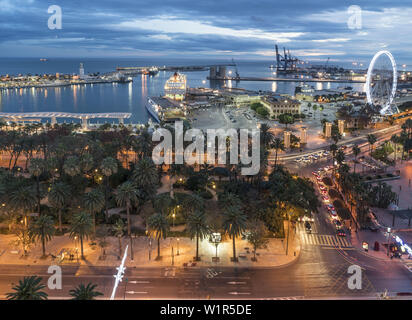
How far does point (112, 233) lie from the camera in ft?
107

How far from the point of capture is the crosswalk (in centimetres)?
3131

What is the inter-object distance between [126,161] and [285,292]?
33.2m

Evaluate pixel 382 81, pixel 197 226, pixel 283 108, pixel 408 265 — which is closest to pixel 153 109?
pixel 283 108

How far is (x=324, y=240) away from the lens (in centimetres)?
3206

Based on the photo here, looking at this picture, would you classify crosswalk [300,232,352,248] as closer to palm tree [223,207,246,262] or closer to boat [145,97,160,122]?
palm tree [223,207,246,262]

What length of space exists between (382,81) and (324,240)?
62.7 meters

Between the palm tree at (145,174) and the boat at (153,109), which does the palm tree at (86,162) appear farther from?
the boat at (153,109)

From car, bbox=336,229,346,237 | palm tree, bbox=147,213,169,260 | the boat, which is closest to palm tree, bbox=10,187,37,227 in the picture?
palm tree, bbox=147,213,169,260

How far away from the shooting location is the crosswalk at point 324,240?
31.3 metres

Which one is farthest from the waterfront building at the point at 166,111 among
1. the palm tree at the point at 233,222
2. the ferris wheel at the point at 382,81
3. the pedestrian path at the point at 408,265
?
the pedestrian path at the point at 408,265

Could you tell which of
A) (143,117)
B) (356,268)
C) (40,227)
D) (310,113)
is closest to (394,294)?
(356,268)

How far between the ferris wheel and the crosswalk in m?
56.7
